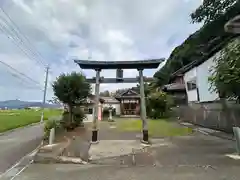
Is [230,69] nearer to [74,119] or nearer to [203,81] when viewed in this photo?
[74,119]

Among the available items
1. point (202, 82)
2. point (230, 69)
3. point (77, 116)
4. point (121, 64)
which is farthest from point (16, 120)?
point (230, 69)

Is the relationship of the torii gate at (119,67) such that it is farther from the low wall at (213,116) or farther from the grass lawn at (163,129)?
the low wall at (213,116)

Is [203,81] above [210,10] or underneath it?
underneath

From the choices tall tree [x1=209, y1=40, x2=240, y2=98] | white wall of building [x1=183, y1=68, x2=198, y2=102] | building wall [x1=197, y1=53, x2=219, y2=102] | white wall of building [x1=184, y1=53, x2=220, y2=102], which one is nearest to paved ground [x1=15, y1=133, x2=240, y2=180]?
tall tree [x1=209, y1=40, x2=240, y2=98]

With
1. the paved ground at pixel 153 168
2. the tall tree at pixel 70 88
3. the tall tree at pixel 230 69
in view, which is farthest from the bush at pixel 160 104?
the paved ground at pixel 153 168

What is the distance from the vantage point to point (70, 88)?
14.7 m

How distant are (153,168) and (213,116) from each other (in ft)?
33.9

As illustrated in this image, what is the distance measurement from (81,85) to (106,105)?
22.7 meters

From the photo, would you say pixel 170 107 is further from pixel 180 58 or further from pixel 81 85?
pixel 81 85

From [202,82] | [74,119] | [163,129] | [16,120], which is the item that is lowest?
[163,129]

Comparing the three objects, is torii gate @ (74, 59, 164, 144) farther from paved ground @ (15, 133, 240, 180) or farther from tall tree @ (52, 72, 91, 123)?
paved ground @ (15, 133, 240, 180)

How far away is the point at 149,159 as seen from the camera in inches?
279

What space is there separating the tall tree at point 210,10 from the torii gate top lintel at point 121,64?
233 inches

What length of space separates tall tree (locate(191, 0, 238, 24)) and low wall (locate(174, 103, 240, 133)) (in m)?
5.68
